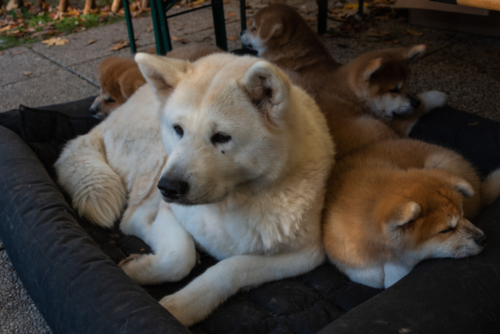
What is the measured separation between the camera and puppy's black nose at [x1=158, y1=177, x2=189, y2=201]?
1.81 metres

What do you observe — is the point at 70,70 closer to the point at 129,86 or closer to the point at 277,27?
the point at 129,86

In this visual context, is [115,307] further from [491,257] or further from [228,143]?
[491,257]

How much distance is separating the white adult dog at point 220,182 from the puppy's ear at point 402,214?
0.45 meters

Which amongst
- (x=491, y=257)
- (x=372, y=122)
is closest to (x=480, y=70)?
(x=372, y=122)

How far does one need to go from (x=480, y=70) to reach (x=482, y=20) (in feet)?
3.52

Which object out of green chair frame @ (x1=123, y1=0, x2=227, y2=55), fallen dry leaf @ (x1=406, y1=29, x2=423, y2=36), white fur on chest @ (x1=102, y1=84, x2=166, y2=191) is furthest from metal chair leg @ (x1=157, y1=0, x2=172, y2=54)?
fallen dry leaf @ (x1=406, y1=29, x2=423, y2=36)

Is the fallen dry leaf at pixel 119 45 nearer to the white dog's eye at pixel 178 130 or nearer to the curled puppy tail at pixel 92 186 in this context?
the curled puppy tail at pixel 92 186

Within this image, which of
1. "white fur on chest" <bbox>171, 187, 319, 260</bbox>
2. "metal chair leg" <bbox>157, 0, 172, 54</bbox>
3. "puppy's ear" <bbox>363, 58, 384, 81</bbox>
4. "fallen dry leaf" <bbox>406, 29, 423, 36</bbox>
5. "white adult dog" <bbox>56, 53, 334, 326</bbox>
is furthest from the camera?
"fallen dry leaf" <bbox>406, 29, 423, 36</bbox>

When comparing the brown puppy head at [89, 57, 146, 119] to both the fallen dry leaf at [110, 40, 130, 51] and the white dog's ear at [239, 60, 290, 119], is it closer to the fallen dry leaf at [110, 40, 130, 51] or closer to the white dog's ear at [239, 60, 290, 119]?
the white dog's ear at [239, 60, 290, 119]

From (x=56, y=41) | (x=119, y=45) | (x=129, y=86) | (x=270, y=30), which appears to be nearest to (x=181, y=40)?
(x=119, y=45)

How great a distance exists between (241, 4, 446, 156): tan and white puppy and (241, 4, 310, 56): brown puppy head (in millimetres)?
10

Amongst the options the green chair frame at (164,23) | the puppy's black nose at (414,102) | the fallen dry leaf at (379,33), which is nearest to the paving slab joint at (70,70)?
the green chair frame at (164,23)

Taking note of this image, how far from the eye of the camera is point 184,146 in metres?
1.90

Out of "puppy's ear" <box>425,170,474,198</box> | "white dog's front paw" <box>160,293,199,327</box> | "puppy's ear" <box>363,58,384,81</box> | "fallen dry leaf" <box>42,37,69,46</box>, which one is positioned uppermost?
"puppy's ear" <box>363,58,384,81</box>
